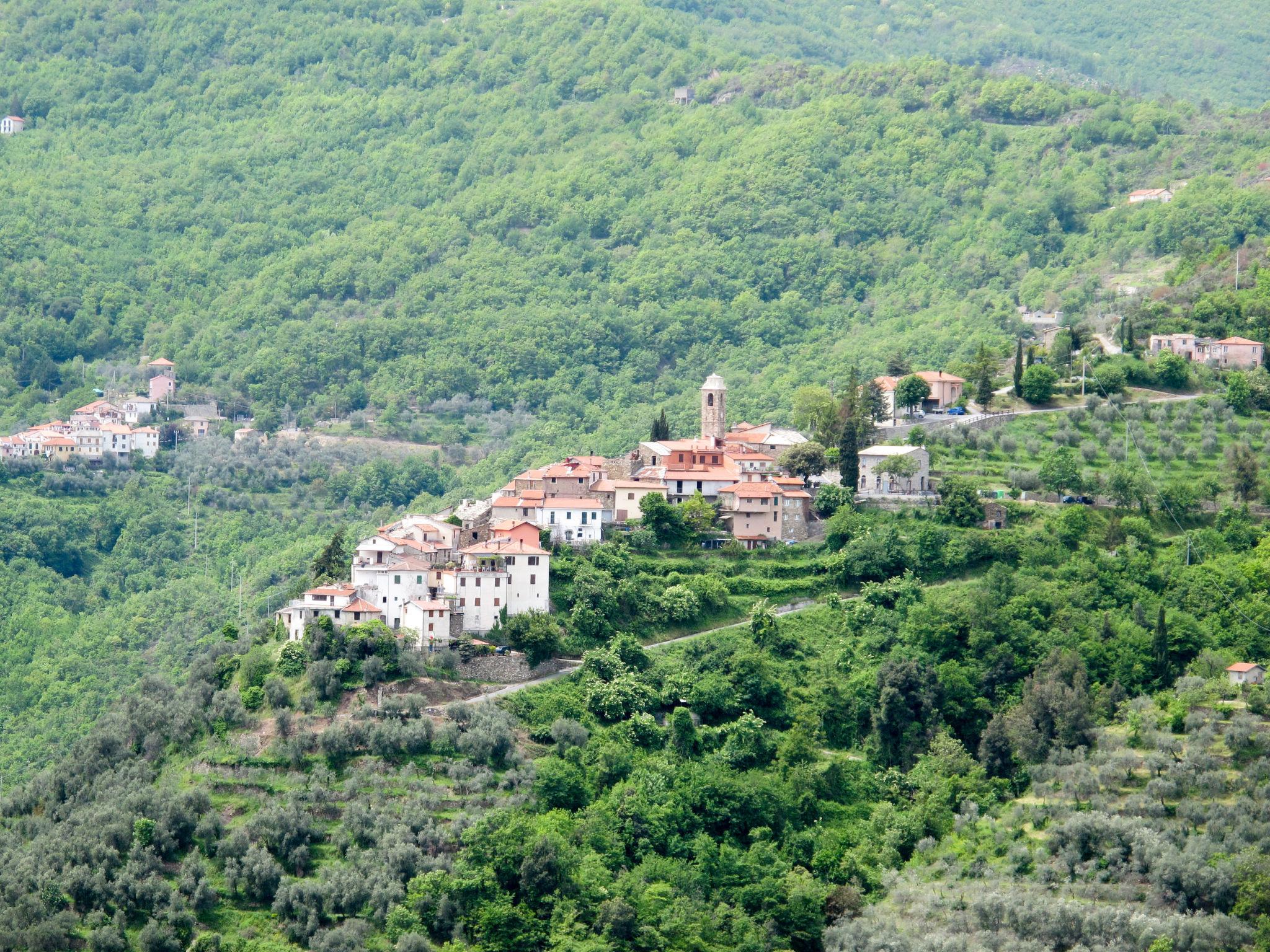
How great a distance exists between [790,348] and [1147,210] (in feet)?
74.0

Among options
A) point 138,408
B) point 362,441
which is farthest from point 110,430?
point 362,441

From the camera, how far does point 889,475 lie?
3895 inches

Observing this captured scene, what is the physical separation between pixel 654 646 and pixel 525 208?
81334 mm

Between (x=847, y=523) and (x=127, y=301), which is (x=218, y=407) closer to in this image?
(x=127, y=301)

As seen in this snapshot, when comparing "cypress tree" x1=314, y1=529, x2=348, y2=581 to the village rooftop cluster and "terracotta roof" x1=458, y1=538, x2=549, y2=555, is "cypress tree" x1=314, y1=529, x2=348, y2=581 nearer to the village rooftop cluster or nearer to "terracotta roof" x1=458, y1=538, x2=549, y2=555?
the village rooftop cluster

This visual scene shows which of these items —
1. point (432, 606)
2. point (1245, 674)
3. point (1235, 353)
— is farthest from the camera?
point (1235, 353)

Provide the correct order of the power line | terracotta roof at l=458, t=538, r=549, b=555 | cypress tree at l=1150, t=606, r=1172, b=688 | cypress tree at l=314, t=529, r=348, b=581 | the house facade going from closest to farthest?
terracotta roof at l=458, t=538, r=549, b=555 → cypress tree at l=1150, t=606, r=1172, b=688 → the power line → cypress tree at l=314, t=529, r=348, b=581 → the house facade

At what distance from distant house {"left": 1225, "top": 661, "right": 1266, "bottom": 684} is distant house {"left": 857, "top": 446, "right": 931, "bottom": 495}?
55.4 feet

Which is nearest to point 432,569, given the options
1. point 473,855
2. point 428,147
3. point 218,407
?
point 473,855

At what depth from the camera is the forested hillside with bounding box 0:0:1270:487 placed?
146 metres

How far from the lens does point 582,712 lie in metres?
84.8

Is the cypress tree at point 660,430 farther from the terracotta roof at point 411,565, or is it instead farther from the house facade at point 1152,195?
the house facade at point 1152,195

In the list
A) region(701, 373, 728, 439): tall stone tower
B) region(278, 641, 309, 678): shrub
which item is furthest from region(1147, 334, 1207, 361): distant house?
region(278, 641, 309, 678): shrub

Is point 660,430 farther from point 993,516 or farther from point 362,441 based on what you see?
point 362,441
